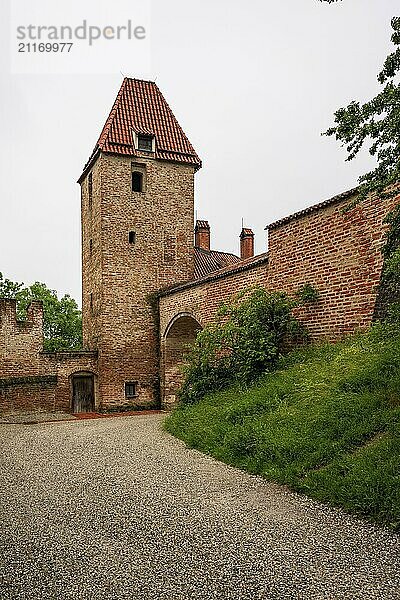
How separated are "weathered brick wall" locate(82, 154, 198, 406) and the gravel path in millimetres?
12313

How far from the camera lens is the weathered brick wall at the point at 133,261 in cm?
2002

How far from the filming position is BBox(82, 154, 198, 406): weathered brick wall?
65.7ft

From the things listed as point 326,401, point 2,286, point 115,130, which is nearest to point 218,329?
point 326,401

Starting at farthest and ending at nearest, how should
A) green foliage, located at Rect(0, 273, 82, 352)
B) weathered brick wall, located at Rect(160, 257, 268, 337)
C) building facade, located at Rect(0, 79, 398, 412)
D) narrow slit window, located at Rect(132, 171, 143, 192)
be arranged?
green foliage, located at Rect(0, 273, 82, 352), narrow slit window, located at Rect(132, 171, 143, 192), building facade, located at Rect(0, 79, 398, 412), weathered brick wall, located at Rect(160, 257, 268, 337)

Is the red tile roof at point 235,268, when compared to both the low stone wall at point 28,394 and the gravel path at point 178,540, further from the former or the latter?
the gravel path at point 178,540

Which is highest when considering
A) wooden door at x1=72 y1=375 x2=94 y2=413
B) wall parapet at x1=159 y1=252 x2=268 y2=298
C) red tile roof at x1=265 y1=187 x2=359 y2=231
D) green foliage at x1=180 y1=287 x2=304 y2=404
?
red tile roof at x1=265 y1=187 x2=359 y2=231

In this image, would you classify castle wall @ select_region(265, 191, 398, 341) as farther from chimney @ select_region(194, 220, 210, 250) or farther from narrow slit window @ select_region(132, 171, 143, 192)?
chimney @ select_region(194, 220, 210, 250)

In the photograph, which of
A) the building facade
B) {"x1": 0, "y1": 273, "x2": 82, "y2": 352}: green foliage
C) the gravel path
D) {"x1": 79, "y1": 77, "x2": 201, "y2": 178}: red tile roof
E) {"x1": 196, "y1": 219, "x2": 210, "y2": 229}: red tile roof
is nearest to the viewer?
the gravel path

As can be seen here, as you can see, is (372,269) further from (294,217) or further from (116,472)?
(116,472)

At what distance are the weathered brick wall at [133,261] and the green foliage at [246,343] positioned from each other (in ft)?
25.0

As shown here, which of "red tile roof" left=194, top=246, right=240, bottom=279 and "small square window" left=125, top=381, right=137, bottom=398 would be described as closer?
"small square window" left=125, top=381, right=137, bottom=398

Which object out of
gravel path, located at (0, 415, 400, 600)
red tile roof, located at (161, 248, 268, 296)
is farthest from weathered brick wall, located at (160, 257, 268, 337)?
gravel path, located at (0, 415, 400, 600)

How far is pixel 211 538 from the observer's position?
4762 millimetres

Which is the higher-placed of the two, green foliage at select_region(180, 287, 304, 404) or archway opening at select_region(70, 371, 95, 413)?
green foliage at select_region(180, 287, 304, 404)
